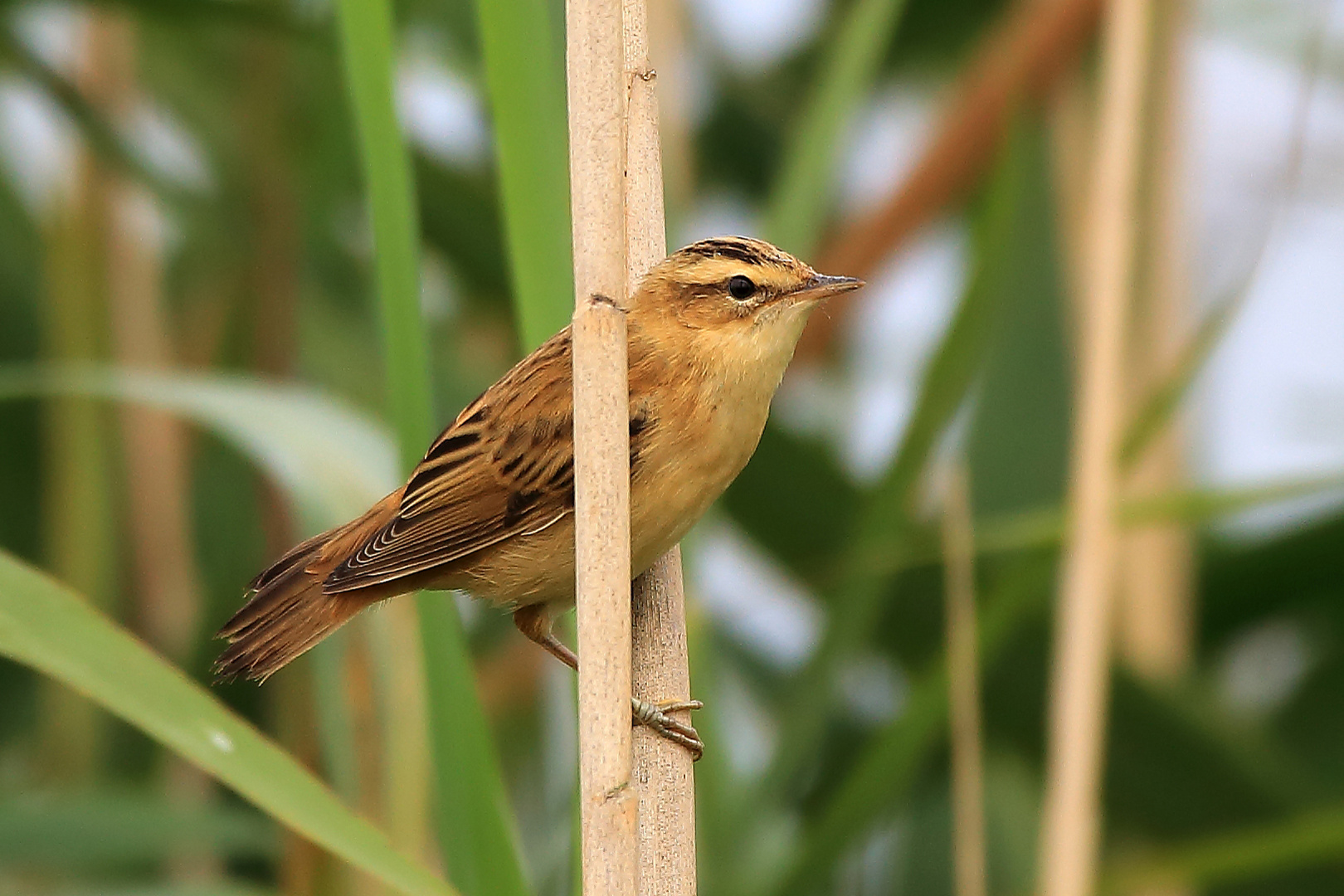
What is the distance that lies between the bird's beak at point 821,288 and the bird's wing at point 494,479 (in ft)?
1.23

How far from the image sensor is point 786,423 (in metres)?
2.99

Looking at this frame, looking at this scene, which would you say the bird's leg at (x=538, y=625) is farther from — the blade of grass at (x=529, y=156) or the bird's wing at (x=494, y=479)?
the blade of grass at (x=529, y=156)

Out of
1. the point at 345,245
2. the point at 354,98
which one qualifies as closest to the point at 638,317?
the point at 354,98

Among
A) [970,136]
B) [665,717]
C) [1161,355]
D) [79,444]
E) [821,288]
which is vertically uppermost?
[970,136]

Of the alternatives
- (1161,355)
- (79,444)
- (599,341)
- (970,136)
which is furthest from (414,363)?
(1161,355)

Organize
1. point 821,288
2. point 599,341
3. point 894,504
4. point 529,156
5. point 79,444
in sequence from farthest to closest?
1. point 79,444
2. point 894,504
3. point 821,288
4. point 529,156
5. point 599,341

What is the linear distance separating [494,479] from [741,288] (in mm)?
509

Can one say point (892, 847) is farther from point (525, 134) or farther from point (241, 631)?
point (525, 134)

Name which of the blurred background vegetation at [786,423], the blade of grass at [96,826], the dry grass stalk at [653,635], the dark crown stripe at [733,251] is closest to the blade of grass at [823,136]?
the blurred background vegetation at [786,423]

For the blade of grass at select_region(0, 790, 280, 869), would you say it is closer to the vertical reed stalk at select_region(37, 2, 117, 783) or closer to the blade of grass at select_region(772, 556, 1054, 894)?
the vertical reed stalk at select_region(37, 2, 117, 783)

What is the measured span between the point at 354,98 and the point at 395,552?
0.80 meters

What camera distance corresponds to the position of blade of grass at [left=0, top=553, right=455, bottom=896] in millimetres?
1622

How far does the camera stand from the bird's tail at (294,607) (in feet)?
7.77

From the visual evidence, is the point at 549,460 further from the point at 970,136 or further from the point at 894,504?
the point at 970,136
